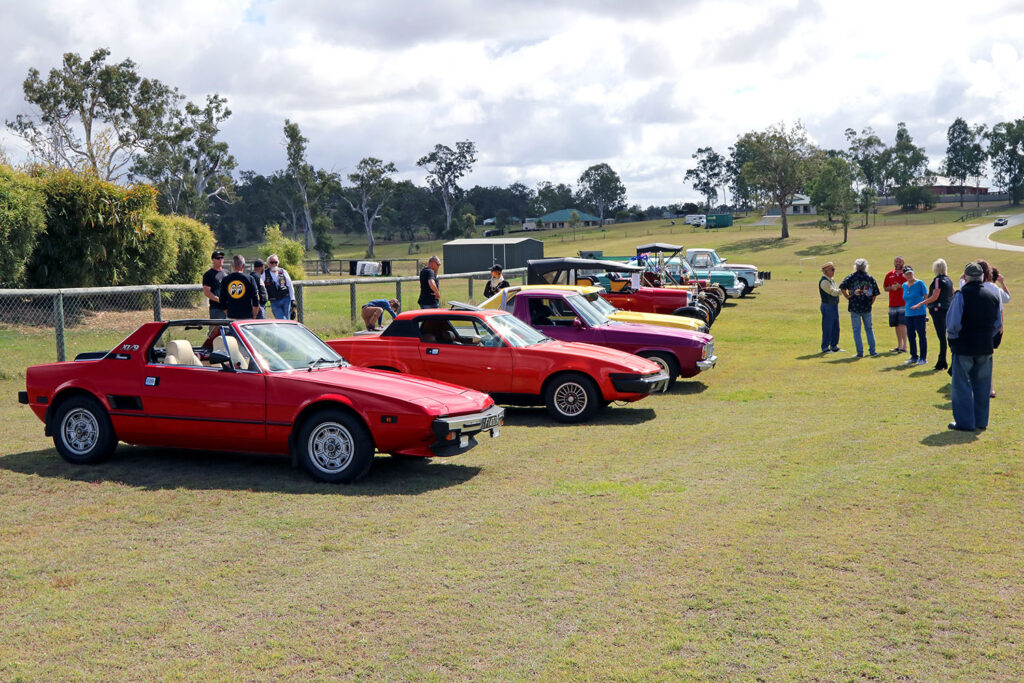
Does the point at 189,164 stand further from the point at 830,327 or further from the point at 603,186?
the point at 603,186

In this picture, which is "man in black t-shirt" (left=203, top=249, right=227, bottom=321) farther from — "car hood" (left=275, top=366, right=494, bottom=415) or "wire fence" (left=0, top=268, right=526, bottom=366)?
"car hood" (left=275, top=366, right=494, bottom=415)

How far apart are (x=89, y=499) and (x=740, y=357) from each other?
44.9ft

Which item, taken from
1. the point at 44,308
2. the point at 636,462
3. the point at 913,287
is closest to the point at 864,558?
the point at 636,462

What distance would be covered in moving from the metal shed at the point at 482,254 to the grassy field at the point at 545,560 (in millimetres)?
45849

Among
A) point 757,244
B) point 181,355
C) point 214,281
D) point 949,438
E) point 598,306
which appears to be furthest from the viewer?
point 757,244

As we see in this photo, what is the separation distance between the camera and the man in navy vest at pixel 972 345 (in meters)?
9.88

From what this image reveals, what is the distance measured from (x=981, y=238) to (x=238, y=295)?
79.5m

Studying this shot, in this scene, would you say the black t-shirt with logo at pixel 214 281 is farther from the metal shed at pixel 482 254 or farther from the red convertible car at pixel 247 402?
the metal shed at pixel 482 254

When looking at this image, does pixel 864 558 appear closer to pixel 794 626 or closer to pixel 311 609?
pixel 794 626

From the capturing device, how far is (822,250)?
7219 centimetres

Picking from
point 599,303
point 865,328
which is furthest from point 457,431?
point 865,328

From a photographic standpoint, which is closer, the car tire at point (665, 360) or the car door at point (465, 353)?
the car door at point (465, 353)

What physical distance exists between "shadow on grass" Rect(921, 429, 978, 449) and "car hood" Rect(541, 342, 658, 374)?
134 inches

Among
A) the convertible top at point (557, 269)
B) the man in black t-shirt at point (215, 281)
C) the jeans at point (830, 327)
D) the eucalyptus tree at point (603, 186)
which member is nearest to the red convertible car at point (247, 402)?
the man in black t-shirt at point (215, 281)
